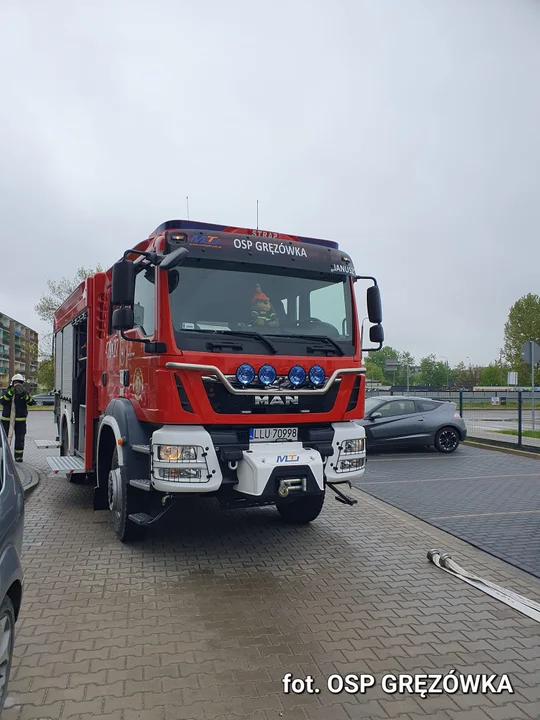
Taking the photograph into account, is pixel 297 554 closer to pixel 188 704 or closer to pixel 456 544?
pixel 456 544

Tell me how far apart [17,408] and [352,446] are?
8.35 metres

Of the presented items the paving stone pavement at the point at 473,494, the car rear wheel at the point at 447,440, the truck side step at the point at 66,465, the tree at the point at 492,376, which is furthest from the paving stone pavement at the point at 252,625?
the tree at the point at 492,376

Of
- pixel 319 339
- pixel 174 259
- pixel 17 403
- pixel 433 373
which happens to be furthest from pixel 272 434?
pixel 433 373

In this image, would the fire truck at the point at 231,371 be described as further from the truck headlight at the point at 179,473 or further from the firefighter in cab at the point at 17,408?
the firefighter in cab at the point at 17,408

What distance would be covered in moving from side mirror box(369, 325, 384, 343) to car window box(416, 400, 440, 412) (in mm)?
7727

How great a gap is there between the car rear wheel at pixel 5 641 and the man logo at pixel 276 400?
2.90 metres

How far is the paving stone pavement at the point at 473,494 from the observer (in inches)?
256

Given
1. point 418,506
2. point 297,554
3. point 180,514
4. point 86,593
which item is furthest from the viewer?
point 418,506

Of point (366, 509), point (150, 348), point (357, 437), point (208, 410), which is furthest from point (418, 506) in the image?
point (150, 348)

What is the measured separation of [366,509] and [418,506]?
2.58ft

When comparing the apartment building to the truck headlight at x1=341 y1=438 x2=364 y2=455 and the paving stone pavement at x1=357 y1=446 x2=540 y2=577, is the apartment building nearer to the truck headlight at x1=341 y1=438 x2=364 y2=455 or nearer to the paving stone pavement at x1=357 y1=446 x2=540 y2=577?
the paving stone pavement at x1=357 y1=446 x2=540 y2=577

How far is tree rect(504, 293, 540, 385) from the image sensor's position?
2402 inches

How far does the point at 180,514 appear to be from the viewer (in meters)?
7.60

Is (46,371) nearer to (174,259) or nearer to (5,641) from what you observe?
(174,259)
